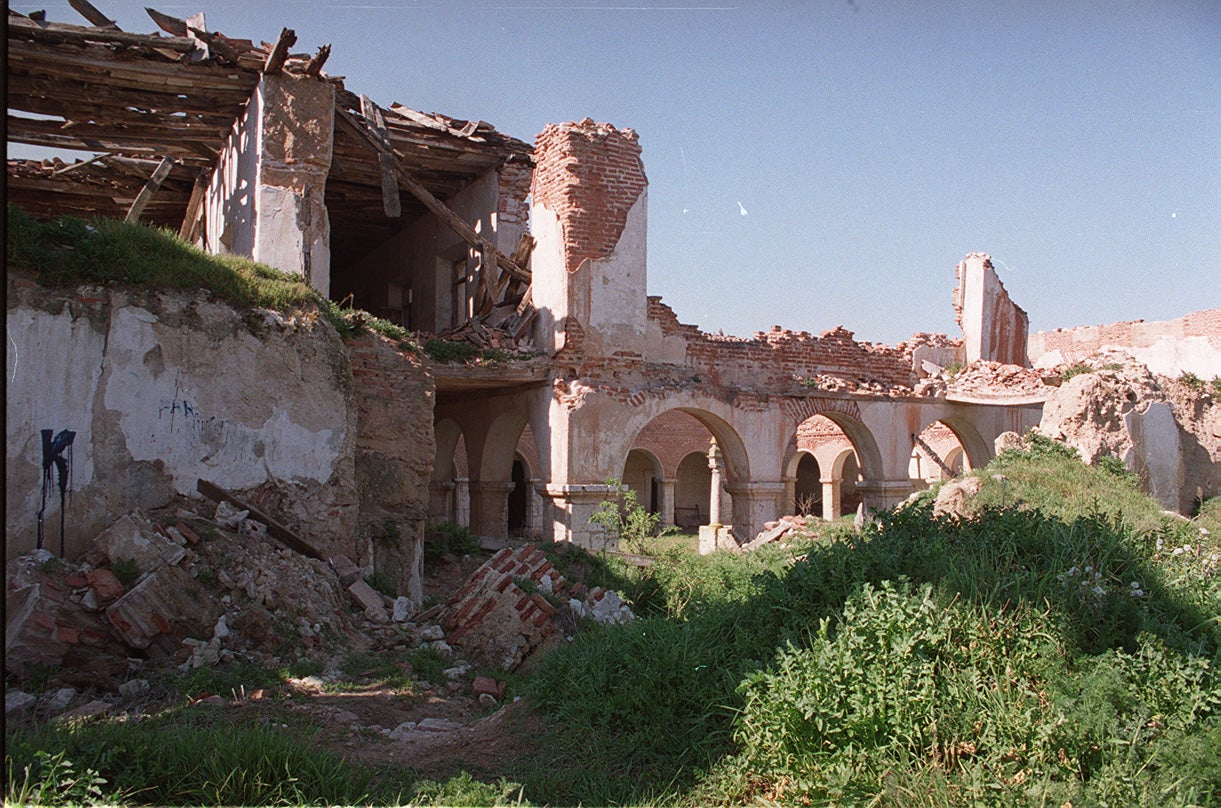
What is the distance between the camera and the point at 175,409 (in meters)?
7.98

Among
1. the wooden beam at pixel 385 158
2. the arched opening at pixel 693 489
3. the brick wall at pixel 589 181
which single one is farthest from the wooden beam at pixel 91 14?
the arched opening at pixel 693 489

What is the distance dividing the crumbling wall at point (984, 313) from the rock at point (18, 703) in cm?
1739

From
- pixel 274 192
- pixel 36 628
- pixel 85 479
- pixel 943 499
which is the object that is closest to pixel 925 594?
pixel 943 499

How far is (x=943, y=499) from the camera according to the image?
9.38 m

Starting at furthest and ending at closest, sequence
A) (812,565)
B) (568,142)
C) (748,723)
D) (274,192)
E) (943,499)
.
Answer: (568,142) → (274,192) → (943,499) → (812,565) → (748,723)

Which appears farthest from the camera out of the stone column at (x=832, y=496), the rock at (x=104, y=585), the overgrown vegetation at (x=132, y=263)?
the stone column at (x=832, y=496)

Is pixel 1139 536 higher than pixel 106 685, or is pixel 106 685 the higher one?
pixel 1139 536

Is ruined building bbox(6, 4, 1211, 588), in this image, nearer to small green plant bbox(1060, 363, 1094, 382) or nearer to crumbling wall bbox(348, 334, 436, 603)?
crumbling wall bbox(348, 334, 436, 603)

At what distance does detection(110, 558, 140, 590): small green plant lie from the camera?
6.75 metres

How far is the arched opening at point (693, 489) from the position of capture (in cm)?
3022

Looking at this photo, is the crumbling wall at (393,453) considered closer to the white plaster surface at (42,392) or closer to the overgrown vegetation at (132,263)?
the overgrown vegetation at (132,263)

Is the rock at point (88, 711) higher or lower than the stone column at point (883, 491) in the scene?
lower

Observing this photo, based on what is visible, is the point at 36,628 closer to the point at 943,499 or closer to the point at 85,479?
the point at 85,479

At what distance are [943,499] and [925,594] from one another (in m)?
4.55
